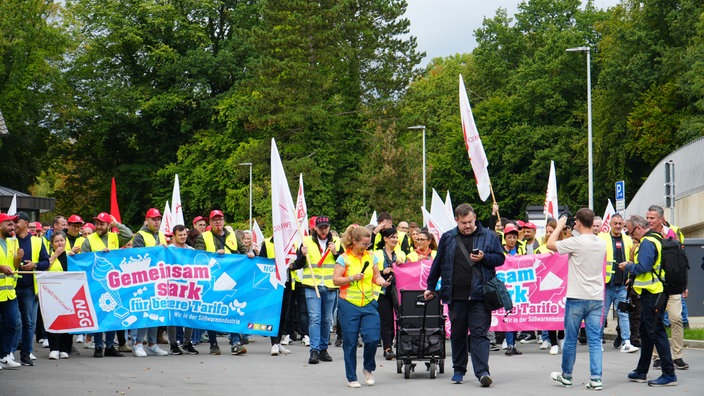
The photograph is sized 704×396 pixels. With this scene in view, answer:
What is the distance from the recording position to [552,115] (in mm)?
66000

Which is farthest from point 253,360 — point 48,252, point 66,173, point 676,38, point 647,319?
point 66,173

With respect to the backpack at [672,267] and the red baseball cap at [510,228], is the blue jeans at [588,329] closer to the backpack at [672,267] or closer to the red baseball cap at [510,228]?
the backpack at [672,267]

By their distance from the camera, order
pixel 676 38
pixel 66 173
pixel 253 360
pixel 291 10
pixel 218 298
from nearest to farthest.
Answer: pixel 253 360, pixel 218 298, pixel 676 38, pixel 291 10, pixel 66 173

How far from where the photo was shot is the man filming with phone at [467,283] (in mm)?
12242

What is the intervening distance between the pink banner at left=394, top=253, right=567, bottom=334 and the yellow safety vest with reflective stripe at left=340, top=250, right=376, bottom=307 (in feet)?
15.2

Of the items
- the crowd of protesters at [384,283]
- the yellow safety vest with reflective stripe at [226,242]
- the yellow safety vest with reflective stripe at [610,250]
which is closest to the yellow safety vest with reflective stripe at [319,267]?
the crowd of protesters at [384,283]

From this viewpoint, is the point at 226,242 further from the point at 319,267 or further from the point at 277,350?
the point at 319,267

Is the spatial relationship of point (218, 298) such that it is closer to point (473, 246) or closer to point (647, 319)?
point (473, 246)

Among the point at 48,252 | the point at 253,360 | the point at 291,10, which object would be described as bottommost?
the point at 253,360

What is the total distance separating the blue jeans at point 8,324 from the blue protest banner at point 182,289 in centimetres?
188

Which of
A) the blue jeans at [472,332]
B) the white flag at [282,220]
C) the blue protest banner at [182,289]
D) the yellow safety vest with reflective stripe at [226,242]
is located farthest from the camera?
the yellow safety vest with reflective stripe at [226,242]

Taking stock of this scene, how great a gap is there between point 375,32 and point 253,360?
4446cm

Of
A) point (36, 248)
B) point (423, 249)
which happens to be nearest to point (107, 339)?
point (36, 248)

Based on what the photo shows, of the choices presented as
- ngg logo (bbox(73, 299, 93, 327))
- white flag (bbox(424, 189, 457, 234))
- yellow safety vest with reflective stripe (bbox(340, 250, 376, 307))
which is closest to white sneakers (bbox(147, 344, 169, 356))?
ngg logo (bbox(73, 299, 93, 327))
